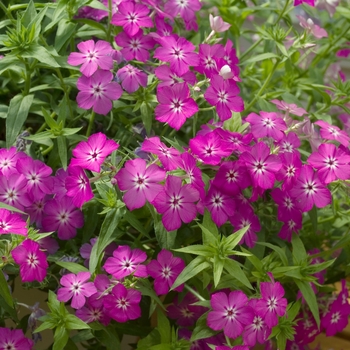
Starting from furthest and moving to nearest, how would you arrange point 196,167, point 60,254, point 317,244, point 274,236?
1. point 317,244
2. point 274,236
3. point 60,254
4. point 196,167

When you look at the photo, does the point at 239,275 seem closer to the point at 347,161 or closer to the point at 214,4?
the point at 347,161

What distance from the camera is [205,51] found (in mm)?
981

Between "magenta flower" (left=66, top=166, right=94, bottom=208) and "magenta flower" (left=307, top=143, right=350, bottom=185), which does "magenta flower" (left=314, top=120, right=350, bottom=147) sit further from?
"magenta flower" (left=66, top=166, right=94, bottom=208)

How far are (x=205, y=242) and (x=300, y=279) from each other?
0.17 metres

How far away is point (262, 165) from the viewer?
875mm

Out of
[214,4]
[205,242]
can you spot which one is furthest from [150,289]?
[214,4]

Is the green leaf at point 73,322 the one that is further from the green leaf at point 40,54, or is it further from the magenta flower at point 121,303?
the green leaf at point 40,54

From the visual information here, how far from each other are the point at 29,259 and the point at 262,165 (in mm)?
326

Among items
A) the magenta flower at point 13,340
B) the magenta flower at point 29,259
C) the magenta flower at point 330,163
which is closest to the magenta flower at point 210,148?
the magenta flower at point 330,163

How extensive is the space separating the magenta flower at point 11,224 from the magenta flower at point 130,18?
1.12ft

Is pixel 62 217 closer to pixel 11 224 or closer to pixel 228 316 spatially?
pixel 11 224

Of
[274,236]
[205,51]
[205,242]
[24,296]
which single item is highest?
[205,51]

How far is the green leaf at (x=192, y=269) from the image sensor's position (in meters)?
0.84

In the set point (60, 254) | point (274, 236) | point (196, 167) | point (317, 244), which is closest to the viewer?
point (196, 167)
